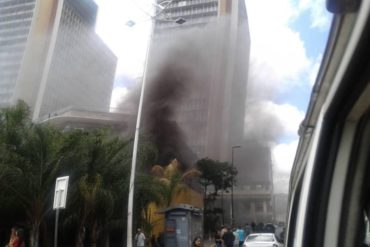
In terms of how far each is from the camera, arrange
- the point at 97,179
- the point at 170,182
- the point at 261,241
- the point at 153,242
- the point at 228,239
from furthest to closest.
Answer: the point at 170,182
the point at 153,242
the point at 97,179
the point at 228,239
the point at 261,241

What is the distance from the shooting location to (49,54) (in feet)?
252

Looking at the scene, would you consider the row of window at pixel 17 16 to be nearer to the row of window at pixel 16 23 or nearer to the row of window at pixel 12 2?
the row of window at pixel 16 23

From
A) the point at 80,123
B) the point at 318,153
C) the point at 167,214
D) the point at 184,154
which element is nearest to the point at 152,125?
the point at 184,154

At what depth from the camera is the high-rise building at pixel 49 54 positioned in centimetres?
7369

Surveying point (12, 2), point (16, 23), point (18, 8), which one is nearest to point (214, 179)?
point (16, 23)

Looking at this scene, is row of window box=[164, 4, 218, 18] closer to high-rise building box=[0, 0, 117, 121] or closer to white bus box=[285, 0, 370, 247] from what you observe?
high-rise building box=[0, 0, 117, 121]

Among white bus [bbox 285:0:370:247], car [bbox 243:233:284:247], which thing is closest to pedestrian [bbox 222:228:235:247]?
car [bbox 243:233:284:247]

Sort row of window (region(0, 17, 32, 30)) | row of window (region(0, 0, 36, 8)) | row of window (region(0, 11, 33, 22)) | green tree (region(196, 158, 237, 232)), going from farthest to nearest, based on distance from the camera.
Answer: row of window (region(0, 17, 32, 30)) < row of window (region(0, 0, 36, 8)) < row of window (region(0, 11, 33, 22)) < green tree (region(196, 158, 237, 232))

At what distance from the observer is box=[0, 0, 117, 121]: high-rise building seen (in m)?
73.7

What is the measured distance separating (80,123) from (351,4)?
2055 inches

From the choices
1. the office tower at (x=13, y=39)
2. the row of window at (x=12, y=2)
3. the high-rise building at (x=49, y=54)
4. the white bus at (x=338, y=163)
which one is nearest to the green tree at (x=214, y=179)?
the high-rise building at (x=49, y=54)

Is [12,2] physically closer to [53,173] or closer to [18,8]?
[18,8]

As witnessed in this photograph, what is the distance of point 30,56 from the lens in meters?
76.6

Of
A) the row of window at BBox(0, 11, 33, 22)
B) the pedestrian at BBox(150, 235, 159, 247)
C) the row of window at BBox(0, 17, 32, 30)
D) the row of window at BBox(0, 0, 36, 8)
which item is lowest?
the pedestrian at BBox(150, 235, 159, 247)
